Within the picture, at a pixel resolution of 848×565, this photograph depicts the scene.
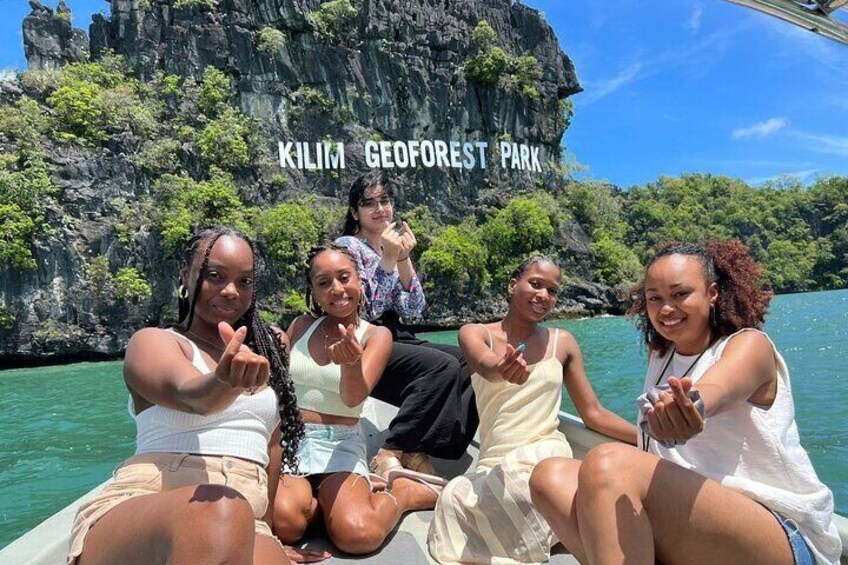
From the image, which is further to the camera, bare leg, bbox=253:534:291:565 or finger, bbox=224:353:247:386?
bare leg, bbox=253:534:291:565

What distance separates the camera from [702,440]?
1594 mm

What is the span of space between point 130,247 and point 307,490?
23541mm

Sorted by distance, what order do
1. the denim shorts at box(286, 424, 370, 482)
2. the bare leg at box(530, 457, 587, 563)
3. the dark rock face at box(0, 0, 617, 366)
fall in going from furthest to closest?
the dark rock face at box(0, 0, 617, 366), the denim shorts at box(286, 424, 370, 482), the bare leg at box(530, 457, 587, 563)

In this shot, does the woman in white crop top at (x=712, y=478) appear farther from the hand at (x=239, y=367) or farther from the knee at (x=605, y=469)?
the hand at (x=239, y=367)

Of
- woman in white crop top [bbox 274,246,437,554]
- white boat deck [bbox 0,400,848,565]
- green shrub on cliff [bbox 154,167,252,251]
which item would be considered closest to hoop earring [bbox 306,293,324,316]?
woman in white crop top [bbox 274,246,437,554]

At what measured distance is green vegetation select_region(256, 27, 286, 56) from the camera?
1094 inches

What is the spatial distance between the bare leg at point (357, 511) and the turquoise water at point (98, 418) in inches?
61.3

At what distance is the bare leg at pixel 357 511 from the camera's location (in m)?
2.20

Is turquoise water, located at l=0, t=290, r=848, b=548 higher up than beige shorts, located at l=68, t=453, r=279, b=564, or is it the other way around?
beige shorts, located at l=68, t=453, r=279, b=564

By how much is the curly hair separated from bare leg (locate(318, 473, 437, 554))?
1.39m

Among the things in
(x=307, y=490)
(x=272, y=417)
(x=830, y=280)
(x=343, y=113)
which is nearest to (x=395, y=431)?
(x=307, y=490)

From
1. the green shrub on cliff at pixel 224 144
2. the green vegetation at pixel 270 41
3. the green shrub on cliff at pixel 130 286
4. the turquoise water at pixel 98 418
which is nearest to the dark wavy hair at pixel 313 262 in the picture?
the turquoise water at pixel 98 418

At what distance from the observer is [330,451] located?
2.52m

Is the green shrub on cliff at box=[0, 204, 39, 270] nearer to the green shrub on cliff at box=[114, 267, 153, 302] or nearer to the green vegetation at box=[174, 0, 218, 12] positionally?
the green shrub on cliff at box=[114, 267, 153, 302]
